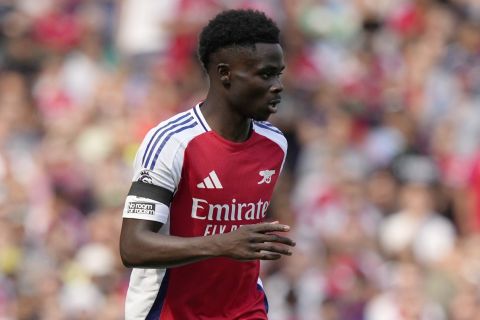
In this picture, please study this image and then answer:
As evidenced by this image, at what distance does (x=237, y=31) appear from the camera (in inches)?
261

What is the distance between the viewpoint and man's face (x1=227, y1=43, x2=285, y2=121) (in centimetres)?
662

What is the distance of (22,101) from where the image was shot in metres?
15.5

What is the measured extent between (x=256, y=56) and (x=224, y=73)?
0.62ft

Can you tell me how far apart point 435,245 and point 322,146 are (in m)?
2.12

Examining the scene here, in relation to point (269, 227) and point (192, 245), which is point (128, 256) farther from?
point (269, 227)

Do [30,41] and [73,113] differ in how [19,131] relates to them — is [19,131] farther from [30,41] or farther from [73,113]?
[30,41]

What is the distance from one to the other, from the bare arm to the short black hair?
930mm

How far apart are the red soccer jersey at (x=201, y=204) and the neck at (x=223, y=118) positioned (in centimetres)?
4

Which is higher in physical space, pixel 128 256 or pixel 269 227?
pixel 269 227

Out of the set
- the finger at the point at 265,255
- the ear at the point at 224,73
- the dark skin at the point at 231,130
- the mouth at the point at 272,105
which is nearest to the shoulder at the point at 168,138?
the dark skin at the point at 231,130

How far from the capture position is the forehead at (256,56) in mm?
6617

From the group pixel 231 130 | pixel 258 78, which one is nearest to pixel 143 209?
pixel 231 130

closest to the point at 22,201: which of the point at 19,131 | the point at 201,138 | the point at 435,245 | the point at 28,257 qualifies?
the point at 28,257

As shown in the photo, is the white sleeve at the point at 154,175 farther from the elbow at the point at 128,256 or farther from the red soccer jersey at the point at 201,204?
the elbow at the point at 128,256
